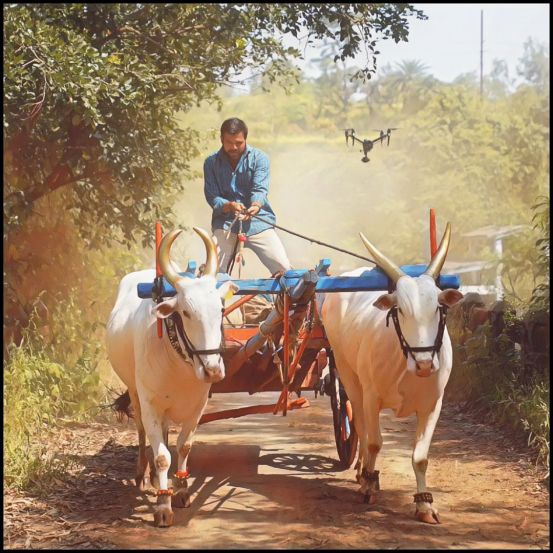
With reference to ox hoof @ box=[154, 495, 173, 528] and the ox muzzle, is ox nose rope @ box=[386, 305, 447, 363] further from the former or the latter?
ox hoof @ box=[154, 495, 173, 528]

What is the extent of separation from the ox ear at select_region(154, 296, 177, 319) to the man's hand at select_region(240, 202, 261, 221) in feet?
4.73

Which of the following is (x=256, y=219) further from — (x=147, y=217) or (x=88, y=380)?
(x=147, y=217)

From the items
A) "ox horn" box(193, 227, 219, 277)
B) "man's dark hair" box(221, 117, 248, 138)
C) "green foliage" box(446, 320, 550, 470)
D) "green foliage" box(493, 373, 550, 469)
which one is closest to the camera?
A: "ox horn" box(193, 227, 219, 277)

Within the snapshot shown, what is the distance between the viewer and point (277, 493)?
6688mm

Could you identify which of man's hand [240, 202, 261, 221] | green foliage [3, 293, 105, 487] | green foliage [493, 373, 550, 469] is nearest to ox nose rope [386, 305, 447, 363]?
man's hand [240, 202, 261, 221]

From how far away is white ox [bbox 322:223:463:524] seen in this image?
5.69 meters

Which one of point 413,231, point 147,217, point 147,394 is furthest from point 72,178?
point 413,231

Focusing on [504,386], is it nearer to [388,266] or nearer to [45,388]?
[388,266]

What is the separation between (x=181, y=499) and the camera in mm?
6320

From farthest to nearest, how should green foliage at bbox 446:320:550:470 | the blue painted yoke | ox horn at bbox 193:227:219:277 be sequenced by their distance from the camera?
green foliage at bbox 446:320:550:470 < the blue painted yoke < ox horn at bbox 193:227:219:277

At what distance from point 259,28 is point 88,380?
12.5 ft

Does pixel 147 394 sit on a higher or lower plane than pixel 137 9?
lower

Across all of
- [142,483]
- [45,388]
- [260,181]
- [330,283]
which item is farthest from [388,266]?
[45,388]

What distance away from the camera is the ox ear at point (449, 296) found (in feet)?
18.8
